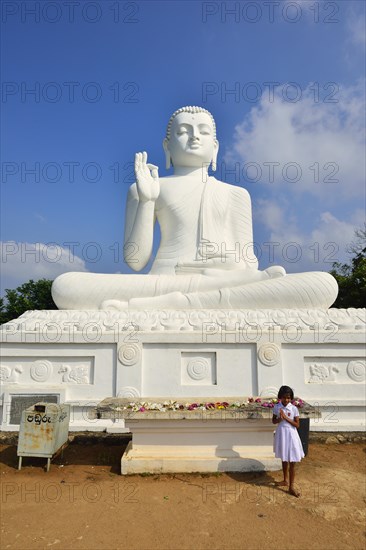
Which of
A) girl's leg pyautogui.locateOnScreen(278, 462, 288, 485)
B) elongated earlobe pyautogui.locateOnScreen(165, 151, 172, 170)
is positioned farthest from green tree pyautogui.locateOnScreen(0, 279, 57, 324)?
girl's leg pyautogui.locateOnScreen(278, 462, 288, 485)

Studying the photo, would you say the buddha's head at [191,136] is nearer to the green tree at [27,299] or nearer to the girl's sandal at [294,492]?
the girl's sandal at [294,492]

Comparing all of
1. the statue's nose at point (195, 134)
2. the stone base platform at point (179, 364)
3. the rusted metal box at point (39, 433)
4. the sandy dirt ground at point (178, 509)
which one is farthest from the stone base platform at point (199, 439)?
the statue's nose at point (195, 134)

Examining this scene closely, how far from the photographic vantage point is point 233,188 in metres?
8.34

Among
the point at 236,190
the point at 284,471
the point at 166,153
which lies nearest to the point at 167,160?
the point at 166,153

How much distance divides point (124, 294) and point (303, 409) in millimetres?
3531

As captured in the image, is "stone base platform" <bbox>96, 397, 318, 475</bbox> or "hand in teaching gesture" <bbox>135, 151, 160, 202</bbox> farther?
"hand in teaching gesture" <bbox>135, 151, 160, 202</bbox>

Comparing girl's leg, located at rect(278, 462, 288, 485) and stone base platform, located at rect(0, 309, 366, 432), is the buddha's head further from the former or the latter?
girl's leg, located at rect(278, 462, 288, 485)

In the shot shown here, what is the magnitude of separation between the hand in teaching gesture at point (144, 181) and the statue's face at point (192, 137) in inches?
47.3

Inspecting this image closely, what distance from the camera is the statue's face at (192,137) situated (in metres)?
8.26

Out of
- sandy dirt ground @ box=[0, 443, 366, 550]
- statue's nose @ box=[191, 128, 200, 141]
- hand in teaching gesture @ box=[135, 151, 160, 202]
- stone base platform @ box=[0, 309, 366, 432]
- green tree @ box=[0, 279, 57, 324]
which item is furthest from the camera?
green tree @ box=[0, 279, 57, 324]

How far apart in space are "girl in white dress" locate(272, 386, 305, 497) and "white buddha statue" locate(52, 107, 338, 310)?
2.50m

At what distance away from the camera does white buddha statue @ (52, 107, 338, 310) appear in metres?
6.16

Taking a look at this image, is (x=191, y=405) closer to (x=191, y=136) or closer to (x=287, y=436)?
(x=287, y=436)

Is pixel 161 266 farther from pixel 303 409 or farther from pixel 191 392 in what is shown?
pixel 303 409
